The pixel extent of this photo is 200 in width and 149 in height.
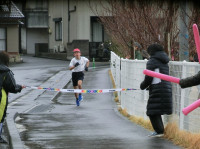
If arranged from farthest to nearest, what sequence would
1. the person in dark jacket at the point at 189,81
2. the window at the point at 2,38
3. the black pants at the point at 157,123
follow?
the window at the point at 2,38 < the black pants at the point at 157,123 < the person in dark jacket at the point at 189,81

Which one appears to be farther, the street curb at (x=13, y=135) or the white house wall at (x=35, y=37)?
the white house wall at (x=35, y=37)

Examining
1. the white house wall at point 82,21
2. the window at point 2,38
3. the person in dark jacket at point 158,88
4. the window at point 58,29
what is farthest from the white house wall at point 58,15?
the person in dark jacket at point 158,88

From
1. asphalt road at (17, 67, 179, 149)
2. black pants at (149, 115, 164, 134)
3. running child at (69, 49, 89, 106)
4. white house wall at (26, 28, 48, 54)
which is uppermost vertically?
white house wall at (26, 28, 48, 54)

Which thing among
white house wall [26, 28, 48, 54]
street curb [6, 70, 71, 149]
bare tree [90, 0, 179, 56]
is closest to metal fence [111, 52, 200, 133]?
bare tree [90, 0, 179, 56]

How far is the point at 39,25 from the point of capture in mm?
62094

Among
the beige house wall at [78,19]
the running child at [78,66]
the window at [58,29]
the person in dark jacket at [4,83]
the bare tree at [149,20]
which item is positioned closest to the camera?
the person in dark jacket at [4,83]

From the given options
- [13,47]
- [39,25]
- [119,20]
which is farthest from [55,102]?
[39,25]

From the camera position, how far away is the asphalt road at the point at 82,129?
8.81 meters

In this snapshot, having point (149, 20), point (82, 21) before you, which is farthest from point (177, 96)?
point (82, 21)

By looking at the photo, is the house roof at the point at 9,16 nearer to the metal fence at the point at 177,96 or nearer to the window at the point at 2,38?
the window at the point at 2,38

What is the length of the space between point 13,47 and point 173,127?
39790mm

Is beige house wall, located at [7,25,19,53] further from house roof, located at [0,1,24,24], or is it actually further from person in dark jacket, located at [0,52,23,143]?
person in dark jacket, located at [0,52,23,143]

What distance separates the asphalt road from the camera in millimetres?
8812

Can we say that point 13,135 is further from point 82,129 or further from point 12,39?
point 12,39
